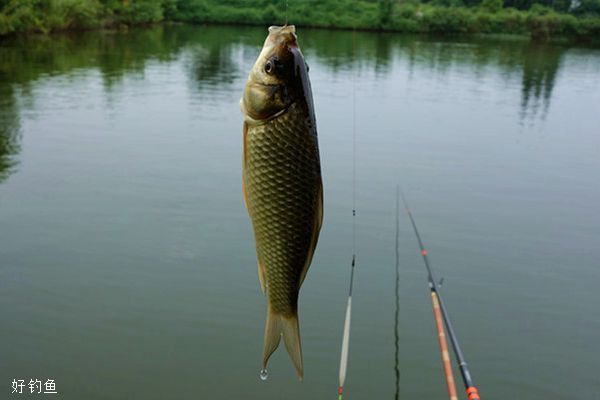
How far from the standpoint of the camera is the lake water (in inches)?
266

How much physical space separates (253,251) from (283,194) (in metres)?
8.01

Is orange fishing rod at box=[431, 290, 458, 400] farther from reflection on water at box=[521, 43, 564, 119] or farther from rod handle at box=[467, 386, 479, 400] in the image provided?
reflection on water at box=[521, 43, 564, 119]

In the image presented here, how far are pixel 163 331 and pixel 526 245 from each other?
616cm

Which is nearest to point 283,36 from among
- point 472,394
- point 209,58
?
point 472,394

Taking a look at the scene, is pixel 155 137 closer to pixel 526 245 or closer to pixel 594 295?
pixel 526 245

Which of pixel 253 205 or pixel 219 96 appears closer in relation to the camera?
pixel 253 205

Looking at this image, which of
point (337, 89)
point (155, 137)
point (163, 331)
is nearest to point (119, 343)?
point (163, 331)

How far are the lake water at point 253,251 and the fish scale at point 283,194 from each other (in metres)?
4.94

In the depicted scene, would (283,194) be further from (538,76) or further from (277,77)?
(538,76)

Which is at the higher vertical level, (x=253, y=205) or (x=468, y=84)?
(x=253, y=205)

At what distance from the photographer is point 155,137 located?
15.8 metres

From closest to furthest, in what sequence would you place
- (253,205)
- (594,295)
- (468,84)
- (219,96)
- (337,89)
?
(253,205)
(594,295)
(219,96)
(337,89)
(468,84)

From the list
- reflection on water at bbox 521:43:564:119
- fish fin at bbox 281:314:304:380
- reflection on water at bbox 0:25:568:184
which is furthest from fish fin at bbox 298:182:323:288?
reflection on water at bbox 521:43:564:119

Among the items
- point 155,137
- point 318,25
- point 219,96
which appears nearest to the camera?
point 155,137
